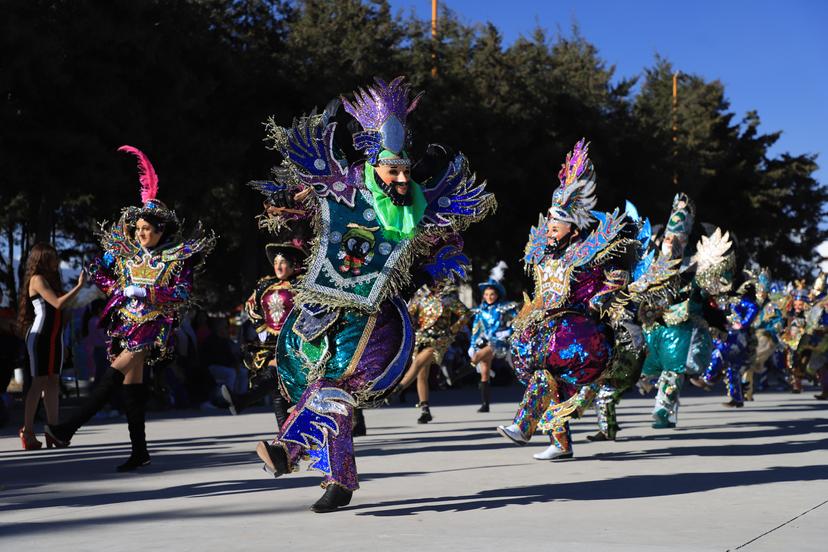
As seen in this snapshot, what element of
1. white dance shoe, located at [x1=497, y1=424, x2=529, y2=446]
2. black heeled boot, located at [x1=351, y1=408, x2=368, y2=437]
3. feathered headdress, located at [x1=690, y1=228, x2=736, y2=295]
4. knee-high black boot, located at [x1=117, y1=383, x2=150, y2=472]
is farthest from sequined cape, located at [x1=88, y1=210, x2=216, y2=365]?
feathered headdress, located at [x1=690, y1=228, x2=736, y2=295]

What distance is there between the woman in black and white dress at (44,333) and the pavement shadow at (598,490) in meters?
4.95

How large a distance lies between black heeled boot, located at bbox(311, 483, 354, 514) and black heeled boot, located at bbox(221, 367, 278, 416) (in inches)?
120

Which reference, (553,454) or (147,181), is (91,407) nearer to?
(147,181)

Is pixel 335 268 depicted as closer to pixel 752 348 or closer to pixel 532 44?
pixel 752 348

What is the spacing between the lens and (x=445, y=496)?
7.07 m

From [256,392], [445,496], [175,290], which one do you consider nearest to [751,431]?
[256,392]

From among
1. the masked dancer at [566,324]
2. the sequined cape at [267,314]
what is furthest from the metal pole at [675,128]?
the masked dancer at [566,324]

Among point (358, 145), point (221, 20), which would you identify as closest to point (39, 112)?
point (221, 20)

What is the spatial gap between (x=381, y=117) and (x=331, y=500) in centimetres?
225

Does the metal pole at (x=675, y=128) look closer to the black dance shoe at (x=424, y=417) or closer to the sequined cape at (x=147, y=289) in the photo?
the black dance shoe at (x=424, y=417)

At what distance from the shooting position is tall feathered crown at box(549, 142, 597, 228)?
924 cm

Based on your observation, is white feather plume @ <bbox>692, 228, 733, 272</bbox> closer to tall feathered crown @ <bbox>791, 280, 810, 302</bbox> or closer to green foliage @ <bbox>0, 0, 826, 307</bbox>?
green foliage @ <bbox>0, 0, 826, 307</bbox>

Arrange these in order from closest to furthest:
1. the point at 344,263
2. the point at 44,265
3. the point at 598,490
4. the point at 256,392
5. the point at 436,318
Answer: the point at 344,263 < the point at 598,490 < the point at 256,392 < the point at 44,265 < the point at 436,318

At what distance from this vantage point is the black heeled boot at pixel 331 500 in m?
6.44
